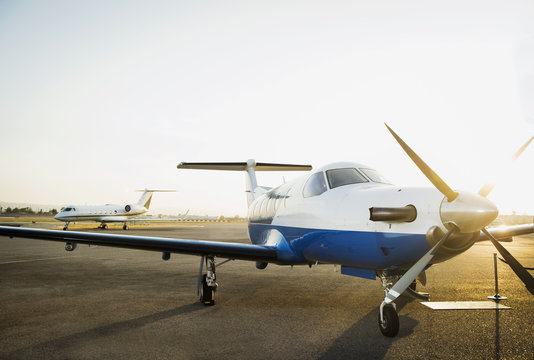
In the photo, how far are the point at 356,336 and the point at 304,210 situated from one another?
2.46m

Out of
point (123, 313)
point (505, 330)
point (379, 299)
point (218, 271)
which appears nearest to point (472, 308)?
point (505, 330)

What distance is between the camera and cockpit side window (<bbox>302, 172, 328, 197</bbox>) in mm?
6156

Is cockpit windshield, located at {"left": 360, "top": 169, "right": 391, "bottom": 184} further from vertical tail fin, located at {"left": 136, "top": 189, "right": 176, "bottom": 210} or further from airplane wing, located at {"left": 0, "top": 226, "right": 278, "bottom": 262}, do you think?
vertical tail fin, located at {"left": 136, "top": 189, "right": 176, "bottom": 210}

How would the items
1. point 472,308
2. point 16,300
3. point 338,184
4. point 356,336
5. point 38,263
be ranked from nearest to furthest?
point 356,336 → point 338,184 → point 472,308 → point 16,300 → point 38,263

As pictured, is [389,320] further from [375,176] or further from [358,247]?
[375,176]

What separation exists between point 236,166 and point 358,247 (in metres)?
11.4

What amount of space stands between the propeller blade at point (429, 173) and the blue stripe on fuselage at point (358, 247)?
24.5 inches

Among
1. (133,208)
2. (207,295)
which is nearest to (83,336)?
(207,295)

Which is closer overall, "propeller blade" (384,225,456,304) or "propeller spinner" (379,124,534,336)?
"propeller spinner" (379,124,534,336)

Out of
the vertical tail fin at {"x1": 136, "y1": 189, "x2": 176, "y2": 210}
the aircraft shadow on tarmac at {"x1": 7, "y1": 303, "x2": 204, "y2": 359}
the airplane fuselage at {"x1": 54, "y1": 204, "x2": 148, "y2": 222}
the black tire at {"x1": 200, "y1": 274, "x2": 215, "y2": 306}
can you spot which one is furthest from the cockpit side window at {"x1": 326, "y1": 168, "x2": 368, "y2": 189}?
the vertical tail fin at {"x1": 136, "y1": 189, "x2": 176, "y2": 210}

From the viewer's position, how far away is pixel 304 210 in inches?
251

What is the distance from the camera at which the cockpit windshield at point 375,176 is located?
19.2 ft

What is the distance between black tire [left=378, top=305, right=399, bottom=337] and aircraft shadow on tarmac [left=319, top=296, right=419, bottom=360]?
8 centimetres

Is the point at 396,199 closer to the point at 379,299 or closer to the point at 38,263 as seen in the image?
the point at 379,299
